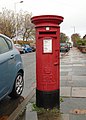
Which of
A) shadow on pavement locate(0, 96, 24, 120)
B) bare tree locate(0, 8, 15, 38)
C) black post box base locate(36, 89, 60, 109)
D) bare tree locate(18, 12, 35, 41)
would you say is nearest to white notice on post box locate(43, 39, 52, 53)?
black post box base locate(36, 89, 60, 109)

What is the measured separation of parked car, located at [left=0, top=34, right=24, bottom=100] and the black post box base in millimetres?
779

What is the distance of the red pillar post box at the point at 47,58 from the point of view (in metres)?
5.11

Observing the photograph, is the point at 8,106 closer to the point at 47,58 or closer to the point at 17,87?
the point at 17,87

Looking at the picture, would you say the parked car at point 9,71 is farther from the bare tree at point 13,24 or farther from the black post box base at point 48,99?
the bare tree at point 13,24

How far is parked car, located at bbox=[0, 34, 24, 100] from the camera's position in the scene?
17.7 ft

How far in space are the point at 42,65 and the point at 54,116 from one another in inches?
41.1

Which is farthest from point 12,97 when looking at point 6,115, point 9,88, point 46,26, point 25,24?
point 25,24

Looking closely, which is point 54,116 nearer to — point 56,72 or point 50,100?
point 50,100

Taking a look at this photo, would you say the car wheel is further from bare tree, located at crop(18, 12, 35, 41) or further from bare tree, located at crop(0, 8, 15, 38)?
bare tree, located at crop(18, 12, 35, 41)

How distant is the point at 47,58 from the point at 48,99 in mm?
848

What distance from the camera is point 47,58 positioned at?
5.16 meters

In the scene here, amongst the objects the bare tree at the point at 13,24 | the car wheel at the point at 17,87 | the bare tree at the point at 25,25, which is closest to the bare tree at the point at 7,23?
the bare tree at the point at 13,24

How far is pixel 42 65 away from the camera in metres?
5.21

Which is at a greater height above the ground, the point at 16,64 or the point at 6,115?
the point at 16,64
